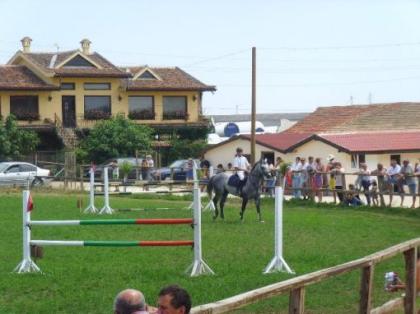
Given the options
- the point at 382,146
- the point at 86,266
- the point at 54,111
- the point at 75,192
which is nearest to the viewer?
the point at 86,266

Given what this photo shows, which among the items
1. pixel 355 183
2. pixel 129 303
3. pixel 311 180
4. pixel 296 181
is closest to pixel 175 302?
pixel 129 303

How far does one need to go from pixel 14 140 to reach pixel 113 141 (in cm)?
615

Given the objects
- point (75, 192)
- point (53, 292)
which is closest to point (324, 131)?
point (75, 192)

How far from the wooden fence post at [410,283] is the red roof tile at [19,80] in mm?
53861

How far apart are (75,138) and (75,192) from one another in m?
24.2

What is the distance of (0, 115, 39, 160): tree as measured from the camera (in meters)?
56.1

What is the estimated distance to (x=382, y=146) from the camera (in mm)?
46625

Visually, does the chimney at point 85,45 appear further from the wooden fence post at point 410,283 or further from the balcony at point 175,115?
the wooden fence post at point 410,283

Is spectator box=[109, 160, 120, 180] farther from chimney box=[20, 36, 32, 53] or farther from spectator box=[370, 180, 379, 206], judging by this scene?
chimney box=[20, 36, 32, 53]

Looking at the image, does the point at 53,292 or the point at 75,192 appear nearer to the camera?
the point at 53,292

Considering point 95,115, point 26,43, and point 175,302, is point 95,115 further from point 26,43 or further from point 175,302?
point 175,302

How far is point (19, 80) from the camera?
63.8 m

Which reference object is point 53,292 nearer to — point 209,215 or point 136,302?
point 136,302

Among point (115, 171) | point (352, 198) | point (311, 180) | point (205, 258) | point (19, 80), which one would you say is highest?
point (19, 80)
